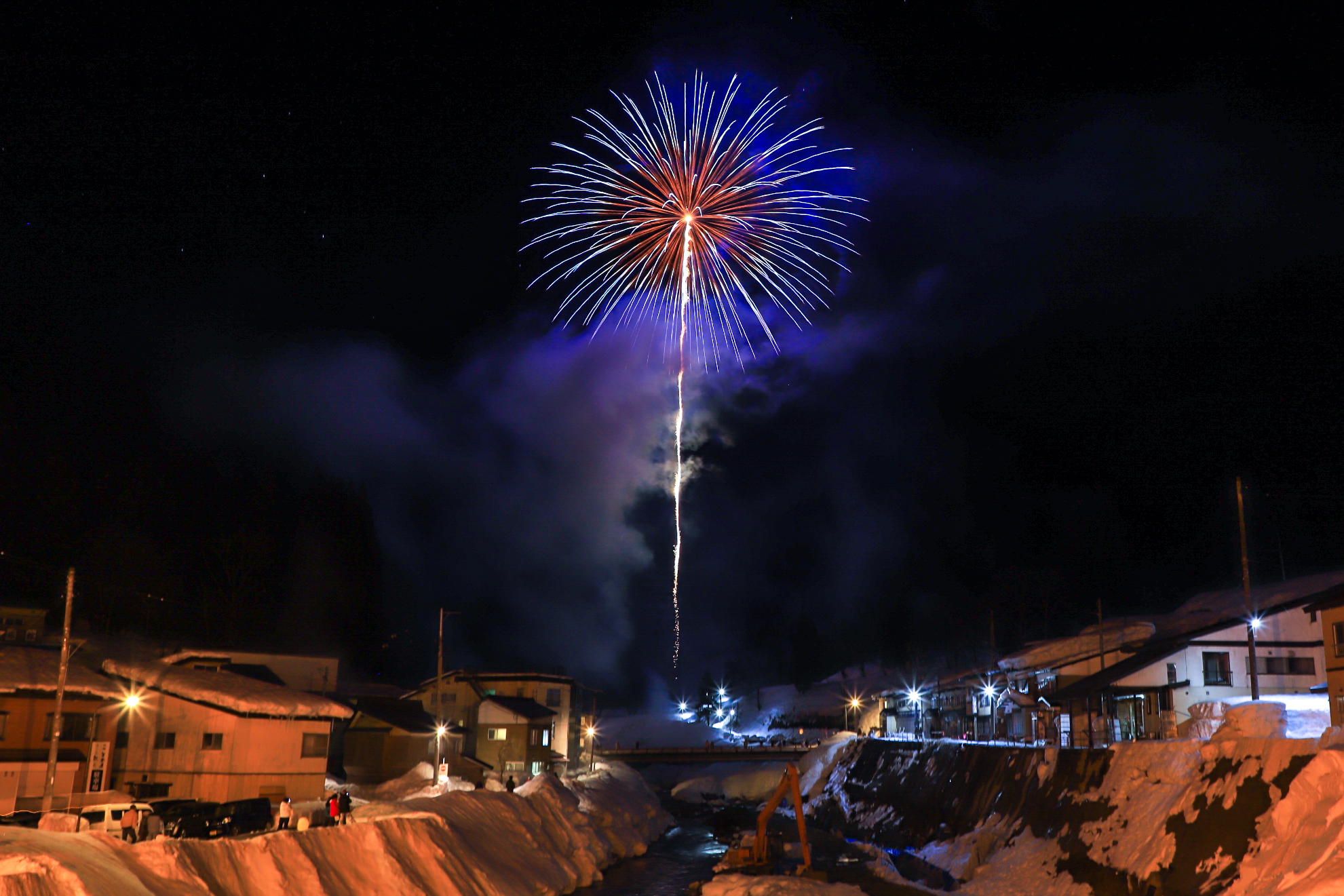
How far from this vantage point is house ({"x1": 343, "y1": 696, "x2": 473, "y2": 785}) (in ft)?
177

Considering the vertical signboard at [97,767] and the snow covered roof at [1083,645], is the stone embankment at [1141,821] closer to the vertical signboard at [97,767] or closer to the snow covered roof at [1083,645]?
the snow covered roof at [1083,645]

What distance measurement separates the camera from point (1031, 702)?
204ft

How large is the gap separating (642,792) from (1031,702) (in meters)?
30.7

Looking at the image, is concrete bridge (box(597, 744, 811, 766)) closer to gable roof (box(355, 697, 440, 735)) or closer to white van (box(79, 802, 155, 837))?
gable roof (box(355, 697, 440, 735))

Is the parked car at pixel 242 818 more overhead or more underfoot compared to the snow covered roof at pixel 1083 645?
more underfoot

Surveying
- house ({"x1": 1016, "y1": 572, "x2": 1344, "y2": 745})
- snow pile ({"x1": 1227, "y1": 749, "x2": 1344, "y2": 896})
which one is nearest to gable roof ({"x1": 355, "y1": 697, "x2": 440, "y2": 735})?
house ({"x1": 1016, "y1": 572, "x2": 1344, "y2": 745})

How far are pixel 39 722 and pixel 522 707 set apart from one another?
113ft

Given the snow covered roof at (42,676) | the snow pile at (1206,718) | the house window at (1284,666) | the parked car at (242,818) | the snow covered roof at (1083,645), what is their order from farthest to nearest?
the snow covered roof at (1083,645) < the house window at (1284,666) < the snow pile at (1206,718) < the snow covered roof at (42,676) < the parked car at (242,818)

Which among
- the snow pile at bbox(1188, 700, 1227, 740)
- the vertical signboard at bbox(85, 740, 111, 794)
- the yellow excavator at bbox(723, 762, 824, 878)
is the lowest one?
the yellow excavator at bbox(723, 762, 824, 878)

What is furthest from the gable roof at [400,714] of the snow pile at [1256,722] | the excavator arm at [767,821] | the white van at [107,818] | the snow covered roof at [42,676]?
the snow pile at [1256,722]

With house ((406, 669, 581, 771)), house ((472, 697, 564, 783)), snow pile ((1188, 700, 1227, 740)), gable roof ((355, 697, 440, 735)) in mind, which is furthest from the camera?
house ((406, 669, 581, 771))

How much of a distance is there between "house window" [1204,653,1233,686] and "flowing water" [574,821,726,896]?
28.1m

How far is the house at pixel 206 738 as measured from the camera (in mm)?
39188

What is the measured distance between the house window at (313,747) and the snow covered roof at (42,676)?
827 centimetres
